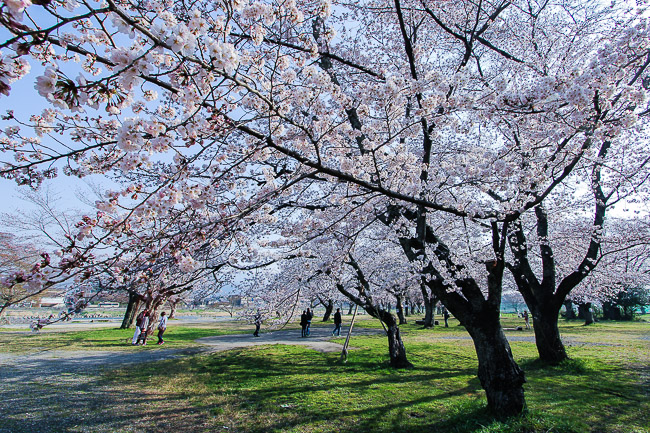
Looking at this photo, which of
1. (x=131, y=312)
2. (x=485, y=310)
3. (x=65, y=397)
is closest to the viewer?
(x=485, y=310)

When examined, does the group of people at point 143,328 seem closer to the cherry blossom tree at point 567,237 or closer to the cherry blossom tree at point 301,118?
the cherry blossom tree at point 301,118

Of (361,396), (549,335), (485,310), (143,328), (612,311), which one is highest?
(485,310)

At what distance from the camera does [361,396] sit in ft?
21.9

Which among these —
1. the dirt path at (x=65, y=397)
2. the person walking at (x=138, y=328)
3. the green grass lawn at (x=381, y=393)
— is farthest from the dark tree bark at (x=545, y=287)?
the person walking at (x=138, y=328)

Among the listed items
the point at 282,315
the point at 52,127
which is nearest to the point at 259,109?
the point at 52,127

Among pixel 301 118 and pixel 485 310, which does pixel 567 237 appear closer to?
pixel 485 310

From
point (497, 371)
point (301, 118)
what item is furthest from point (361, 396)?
point (301, 118)

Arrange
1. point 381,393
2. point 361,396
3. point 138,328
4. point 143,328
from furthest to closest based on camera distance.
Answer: point 138,328 → point 143,328 → point 381,393 → point 361,396

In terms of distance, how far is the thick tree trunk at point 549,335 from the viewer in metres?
9.32

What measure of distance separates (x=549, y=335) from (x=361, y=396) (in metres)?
6.46

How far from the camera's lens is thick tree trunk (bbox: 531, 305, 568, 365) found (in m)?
9.32

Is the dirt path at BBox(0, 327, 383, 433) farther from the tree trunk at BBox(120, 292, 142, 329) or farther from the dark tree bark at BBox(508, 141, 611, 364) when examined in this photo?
the tree trunk at BBox(120, 292, 142, 329)

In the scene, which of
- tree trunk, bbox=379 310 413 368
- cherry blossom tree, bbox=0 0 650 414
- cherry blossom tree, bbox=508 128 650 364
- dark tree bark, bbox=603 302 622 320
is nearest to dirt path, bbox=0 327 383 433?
cherry blossom tree, bbox=0 0 650 414

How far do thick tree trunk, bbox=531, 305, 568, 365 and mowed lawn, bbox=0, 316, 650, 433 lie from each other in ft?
1.07
